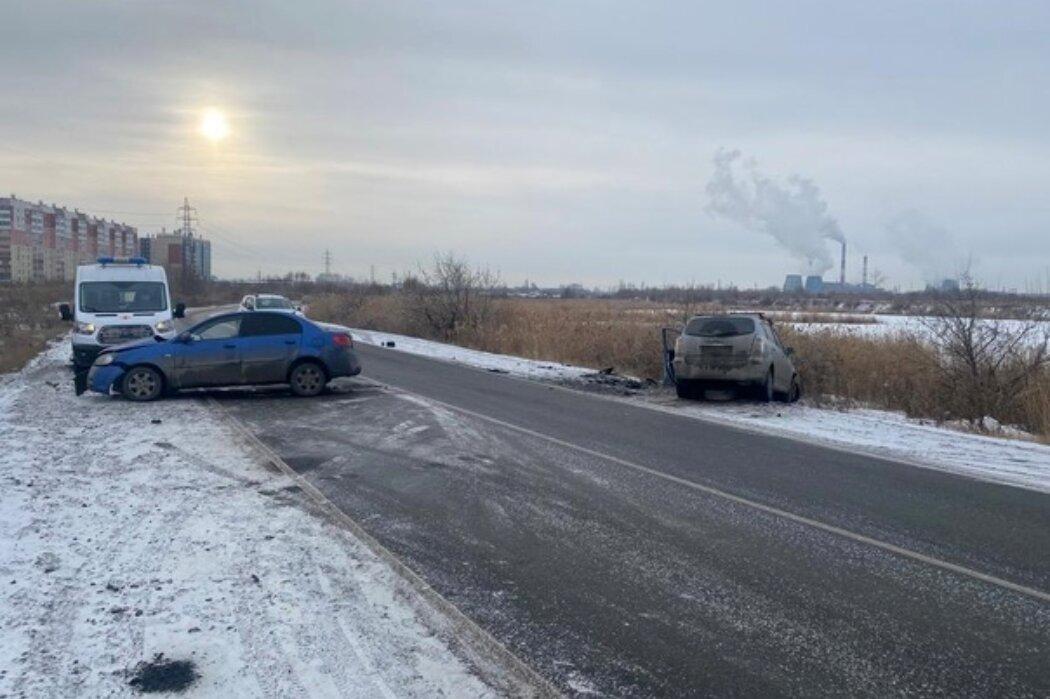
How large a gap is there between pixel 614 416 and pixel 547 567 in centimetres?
1005

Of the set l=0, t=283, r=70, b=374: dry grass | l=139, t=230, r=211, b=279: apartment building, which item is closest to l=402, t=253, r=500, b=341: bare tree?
l=0, t=283, r=70, b=374: dry grass

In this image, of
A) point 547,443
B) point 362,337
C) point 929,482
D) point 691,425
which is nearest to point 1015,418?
point 691,425

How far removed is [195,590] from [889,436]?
12.0 meters

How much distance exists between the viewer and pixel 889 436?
15.6 m

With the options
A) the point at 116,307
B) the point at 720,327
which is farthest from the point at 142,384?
the point at 720,327

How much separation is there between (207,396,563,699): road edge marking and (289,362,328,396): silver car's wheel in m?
10.0

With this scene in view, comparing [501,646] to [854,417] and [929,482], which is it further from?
[854,417]

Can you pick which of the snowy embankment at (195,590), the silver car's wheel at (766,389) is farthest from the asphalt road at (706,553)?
the silver car's wheel at (766,389)

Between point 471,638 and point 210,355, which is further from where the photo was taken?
point 210,355

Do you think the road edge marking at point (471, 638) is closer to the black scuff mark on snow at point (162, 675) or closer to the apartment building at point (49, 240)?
the black scuff mark on snow at point (162, 675)

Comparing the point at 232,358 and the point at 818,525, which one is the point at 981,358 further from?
the point at 232,358

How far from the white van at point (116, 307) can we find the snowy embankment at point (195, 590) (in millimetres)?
10354

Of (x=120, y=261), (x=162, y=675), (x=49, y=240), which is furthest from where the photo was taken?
(x=49, y=240)

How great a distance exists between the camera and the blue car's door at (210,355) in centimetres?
1798
